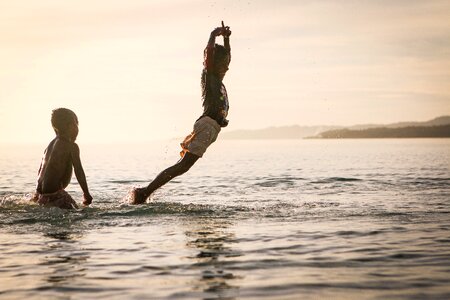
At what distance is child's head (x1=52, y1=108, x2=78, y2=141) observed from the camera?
9758mm

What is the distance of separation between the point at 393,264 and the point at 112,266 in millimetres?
2935

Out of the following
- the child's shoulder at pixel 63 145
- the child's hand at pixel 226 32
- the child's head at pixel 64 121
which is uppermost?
the child's hand at pixel 226 32

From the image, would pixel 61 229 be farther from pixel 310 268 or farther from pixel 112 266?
pixel 310 268

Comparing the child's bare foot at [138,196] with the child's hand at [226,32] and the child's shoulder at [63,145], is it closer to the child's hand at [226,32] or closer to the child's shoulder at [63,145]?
the child's shoulder at [63,145]

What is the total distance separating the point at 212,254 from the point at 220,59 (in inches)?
198

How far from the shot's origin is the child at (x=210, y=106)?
10.8 meters

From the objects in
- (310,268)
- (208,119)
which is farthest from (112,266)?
(208,119)

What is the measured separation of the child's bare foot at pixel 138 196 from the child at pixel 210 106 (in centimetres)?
15

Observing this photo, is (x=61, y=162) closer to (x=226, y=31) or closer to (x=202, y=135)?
(x=202, y=135)

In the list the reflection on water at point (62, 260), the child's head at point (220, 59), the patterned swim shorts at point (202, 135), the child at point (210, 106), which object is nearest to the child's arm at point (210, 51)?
the child at point (210, 106)

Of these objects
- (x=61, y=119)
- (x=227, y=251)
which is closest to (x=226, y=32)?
(x=61, y=119)

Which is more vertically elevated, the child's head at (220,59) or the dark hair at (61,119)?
the child's head at (220,59)

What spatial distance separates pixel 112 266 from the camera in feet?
20.6

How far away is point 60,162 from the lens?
9812 mm
